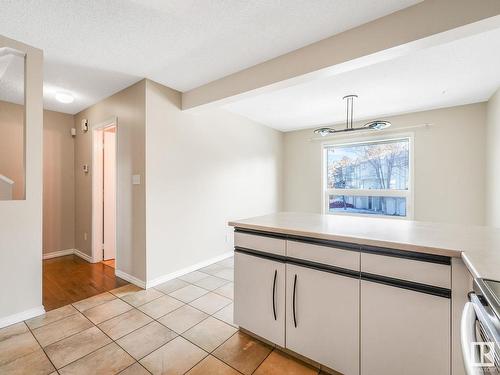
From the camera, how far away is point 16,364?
62.4 inches

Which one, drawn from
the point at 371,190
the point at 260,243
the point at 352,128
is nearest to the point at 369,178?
the point at 371,190

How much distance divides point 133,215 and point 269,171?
286cm

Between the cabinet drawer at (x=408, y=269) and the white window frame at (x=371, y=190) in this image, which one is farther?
the white window frame at (x=371, y=190)

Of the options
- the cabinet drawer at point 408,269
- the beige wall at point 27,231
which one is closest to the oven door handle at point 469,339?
the cabinet drawer at point 408,269

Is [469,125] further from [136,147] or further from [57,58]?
[57,58]

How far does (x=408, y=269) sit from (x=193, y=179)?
2732 millimetres

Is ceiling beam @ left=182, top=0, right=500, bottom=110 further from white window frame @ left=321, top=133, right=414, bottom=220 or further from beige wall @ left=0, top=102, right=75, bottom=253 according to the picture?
beige wall @ left=0, top=102, right=75, bottom=253

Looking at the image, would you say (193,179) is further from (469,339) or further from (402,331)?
(469,339)

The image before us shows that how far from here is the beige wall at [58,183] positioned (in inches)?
149

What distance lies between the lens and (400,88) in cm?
299

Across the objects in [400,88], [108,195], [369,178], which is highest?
[400,88]

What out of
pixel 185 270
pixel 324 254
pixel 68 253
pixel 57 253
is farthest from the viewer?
pixel 68 253

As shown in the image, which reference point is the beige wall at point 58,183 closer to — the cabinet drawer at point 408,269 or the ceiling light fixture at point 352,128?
the ceiling light fixture at point 352,128

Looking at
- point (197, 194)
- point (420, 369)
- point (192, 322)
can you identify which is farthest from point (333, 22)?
point (192, 322)
